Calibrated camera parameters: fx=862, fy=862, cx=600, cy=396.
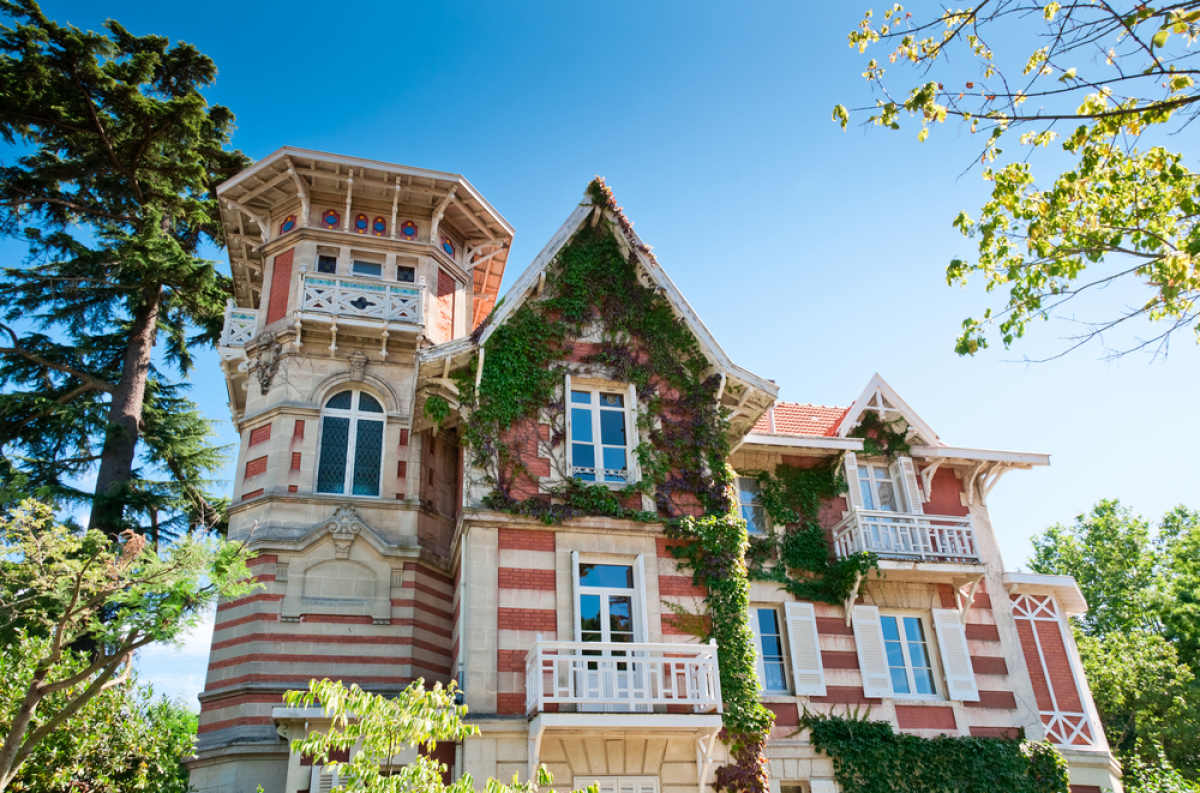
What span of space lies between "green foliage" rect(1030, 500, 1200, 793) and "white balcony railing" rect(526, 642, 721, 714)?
11.9 meters

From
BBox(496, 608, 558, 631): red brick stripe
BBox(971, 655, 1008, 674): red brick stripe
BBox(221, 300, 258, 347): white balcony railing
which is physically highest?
BBox(221, 300, 258, 347): white balcony railing

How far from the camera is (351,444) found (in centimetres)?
1873

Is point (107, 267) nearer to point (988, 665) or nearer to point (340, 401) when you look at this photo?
point (340, 401)

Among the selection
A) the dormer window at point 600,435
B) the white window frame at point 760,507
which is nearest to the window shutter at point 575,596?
the dormer window at point 600,435

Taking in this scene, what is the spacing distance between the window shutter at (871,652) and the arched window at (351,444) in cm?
1035

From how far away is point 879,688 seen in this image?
54.2 ft

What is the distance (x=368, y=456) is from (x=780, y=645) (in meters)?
9.48

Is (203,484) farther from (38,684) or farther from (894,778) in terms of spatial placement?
(894,778)

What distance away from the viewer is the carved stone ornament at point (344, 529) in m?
17.2

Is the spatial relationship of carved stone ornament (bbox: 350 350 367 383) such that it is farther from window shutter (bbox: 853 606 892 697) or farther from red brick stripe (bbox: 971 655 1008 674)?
red brick stripe (bbox: 971 655 1008 674)

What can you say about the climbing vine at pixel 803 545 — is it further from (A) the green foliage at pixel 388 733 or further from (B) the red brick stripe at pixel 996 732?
(A) the green foliage at pixel 388 733

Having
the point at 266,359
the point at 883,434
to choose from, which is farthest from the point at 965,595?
the point at 266,359

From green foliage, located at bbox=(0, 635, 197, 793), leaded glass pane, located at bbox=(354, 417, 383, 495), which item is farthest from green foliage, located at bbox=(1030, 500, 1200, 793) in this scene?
green foliage, located at bbox=(0, 635, 197, 793)

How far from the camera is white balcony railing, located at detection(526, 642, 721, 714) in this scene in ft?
41.3
